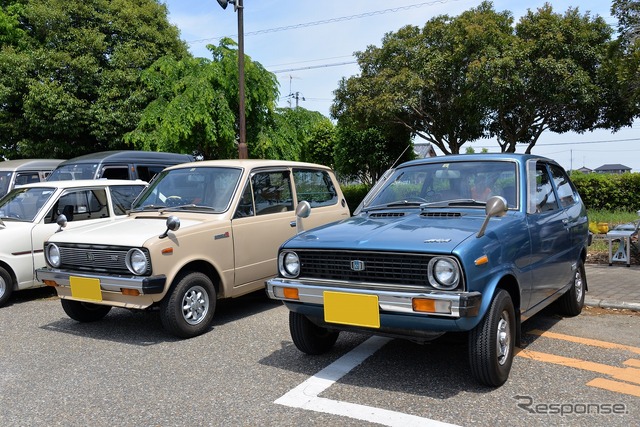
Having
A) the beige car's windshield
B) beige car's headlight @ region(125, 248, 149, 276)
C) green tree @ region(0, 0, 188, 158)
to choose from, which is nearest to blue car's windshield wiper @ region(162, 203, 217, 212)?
the beige car's windshield

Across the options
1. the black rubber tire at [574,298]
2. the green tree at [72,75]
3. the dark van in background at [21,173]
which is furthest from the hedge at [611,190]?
the green tree at [72,75]

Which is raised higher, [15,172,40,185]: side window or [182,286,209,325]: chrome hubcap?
[15,172,40,185]: side window

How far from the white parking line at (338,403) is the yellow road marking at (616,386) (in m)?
1.34

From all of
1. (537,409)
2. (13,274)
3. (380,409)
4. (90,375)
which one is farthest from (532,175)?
(13,274)

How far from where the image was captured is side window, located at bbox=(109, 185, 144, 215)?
25.6ft

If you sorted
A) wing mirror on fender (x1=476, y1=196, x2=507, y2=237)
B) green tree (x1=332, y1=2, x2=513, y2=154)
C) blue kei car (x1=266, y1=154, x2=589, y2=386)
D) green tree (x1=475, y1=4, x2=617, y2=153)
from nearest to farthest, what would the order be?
blue kei car (x1=266, y1=154, x2=589, y2=386) → wing mirror on fender (x1=476, y1=196, x2=507, y2=237) → green tree (x1=475, y1=4, x2=617, y2=153) → green tree (x1=332, y1=2, x2=513, y2=154)

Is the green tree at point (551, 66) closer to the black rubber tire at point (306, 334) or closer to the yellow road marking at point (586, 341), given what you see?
the yellow road marking at point (586, 341)

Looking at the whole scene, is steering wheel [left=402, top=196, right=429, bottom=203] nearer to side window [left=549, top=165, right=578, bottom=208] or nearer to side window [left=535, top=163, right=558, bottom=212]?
side window [left=535, top=163, right=558, bottom=212]

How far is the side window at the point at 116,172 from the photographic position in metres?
11.5

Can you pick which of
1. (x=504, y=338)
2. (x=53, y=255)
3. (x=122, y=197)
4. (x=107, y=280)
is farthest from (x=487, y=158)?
(x=122, y=197)

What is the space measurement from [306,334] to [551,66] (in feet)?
52.4

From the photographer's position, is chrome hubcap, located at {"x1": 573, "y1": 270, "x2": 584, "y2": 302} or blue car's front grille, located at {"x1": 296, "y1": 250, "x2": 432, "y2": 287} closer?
blue car's front grille, located at {"x1": 296, "y1": 250, "x2": 432, "y2": 287}

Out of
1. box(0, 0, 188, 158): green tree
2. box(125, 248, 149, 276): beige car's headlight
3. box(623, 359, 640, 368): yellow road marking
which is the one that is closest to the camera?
box(623, 359, 640, 368): yellow road marking

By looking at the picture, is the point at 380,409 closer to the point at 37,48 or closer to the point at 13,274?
the point at 13,274
